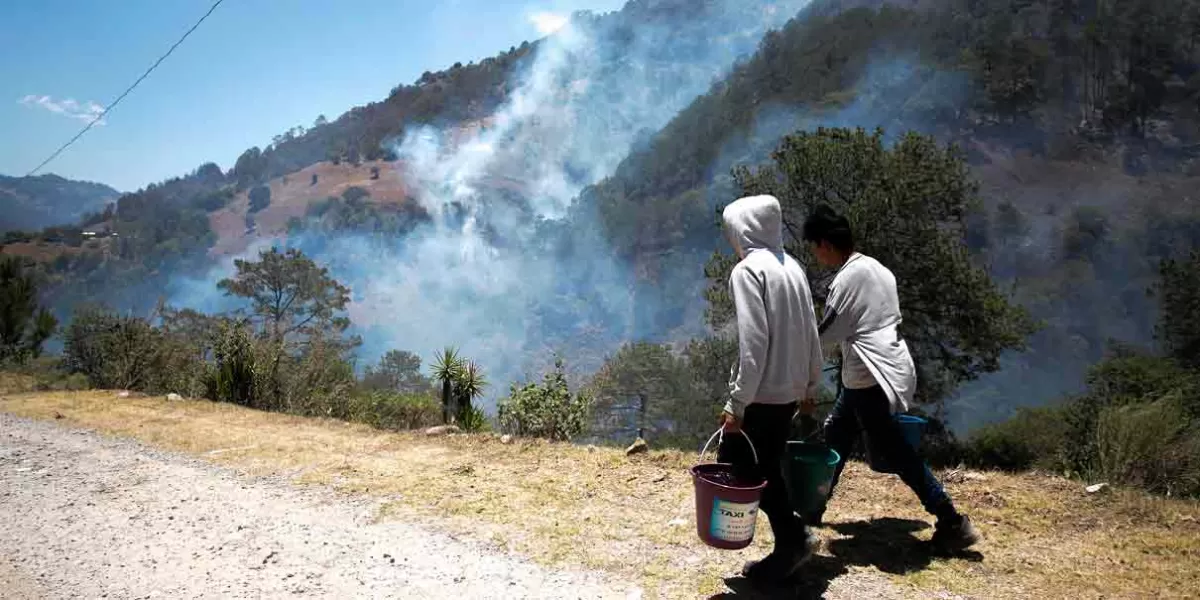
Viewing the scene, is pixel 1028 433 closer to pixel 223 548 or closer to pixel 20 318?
pixel 223 548

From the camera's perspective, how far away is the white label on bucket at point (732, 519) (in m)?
2.99

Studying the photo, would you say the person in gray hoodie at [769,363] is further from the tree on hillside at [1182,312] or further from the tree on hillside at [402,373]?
the tree on hillside at [402,373]

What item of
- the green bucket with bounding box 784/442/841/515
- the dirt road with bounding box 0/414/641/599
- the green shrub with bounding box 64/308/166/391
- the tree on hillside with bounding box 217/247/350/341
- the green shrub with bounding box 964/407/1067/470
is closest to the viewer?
the dirt road with bounding box 0/414/641/599

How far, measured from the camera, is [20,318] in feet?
60.5

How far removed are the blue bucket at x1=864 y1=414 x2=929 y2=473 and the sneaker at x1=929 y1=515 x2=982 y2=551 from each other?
387mm

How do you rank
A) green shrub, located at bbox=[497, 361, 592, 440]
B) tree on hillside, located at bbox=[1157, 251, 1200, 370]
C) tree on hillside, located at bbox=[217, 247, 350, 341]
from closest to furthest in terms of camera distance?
green shrub, located at bbox=[497, 361, 592, 440] → tree on hillside, located at bbox=[1157, 251, 1200, 370] → tree on hillside, located at bbox=[217, 247, 350, 341]

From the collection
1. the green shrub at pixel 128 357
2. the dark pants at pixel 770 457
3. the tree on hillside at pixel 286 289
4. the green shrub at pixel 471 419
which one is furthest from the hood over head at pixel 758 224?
the tree on hillside at pixel 286 289

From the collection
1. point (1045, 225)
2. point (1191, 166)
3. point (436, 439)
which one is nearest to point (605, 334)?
point (1045, 225)

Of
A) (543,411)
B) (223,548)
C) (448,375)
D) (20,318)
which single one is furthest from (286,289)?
(223,548)

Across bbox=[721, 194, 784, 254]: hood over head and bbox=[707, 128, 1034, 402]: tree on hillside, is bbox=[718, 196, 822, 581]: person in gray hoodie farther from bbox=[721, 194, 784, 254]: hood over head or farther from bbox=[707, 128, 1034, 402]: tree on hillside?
bbox=[707, 128, 1034, 402]: tree on hillside

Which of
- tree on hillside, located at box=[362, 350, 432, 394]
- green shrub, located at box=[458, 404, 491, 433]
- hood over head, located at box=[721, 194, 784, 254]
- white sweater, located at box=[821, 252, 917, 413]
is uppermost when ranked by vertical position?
hood over head, located at box=[721, 194, 784, 254]

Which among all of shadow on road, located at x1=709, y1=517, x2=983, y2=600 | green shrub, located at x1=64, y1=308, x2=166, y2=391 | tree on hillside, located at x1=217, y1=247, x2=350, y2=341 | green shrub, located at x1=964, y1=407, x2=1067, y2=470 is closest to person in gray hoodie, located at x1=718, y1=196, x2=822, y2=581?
shadow on road, located at x1=709, y1=517, x2=983, y2=600

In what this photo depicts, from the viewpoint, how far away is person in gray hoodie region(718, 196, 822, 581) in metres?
3.03

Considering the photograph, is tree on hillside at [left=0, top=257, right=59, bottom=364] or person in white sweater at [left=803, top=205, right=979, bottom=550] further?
tree on hillside at [left=0, top=257, right=59, bottom=364]
